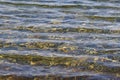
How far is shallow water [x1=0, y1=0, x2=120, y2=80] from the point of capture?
9555 millimetres

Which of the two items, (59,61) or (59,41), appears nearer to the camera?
(59,61)

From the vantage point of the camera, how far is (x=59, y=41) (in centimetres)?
1199

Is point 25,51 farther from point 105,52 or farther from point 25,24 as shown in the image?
point 25,24

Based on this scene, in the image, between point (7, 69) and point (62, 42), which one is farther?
point (62, 42)

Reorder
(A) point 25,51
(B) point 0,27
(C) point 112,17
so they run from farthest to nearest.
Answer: (C) point 112,17 → (B) point 0,27 → (A) point 25,51

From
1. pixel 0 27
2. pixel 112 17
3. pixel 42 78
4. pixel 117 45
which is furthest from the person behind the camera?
pixel 112 17

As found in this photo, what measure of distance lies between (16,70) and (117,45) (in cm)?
345

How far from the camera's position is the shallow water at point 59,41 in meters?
9.55

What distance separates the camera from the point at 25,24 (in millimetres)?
13812

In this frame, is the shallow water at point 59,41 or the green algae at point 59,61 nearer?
the shallow water at point 59,41

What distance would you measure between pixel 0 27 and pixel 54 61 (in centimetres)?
367

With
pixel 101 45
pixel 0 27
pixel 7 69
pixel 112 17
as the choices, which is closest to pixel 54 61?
pixel 7 69

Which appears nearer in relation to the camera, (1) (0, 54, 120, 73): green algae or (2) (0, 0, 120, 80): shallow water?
(2) (0, 0, 120, 80): shallow water

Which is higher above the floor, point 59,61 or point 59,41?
point 59,41
